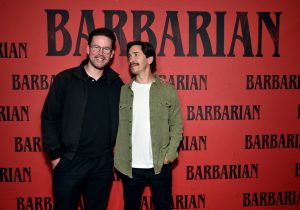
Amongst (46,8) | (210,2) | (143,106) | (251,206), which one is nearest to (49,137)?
(143,106)

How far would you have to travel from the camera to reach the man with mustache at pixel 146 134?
2.33m

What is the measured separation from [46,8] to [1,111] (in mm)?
1108

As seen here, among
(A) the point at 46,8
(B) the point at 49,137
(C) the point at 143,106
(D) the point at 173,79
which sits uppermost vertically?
(A) the point at 46,8

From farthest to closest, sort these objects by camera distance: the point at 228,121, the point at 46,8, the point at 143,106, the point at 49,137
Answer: the point at 228,121 < the point at 46,8 < the point at 143,106 < the point at 49,137

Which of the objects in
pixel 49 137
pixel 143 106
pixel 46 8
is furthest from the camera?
pixel 46 8

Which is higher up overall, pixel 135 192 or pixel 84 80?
pixel 84 80

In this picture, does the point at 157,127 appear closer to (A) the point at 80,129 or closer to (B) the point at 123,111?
(B) the point at 123,111

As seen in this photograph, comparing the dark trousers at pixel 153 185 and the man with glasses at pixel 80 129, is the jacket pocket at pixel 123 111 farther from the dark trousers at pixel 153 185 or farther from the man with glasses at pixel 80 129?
the dark trousers at pixel 153 185

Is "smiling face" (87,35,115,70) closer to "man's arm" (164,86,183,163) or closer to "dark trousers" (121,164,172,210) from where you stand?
"man's arm" (164,86,183,163)

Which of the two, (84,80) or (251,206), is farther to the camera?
(251,206)

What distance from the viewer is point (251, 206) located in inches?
117

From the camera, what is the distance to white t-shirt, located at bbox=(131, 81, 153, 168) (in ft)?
7.63

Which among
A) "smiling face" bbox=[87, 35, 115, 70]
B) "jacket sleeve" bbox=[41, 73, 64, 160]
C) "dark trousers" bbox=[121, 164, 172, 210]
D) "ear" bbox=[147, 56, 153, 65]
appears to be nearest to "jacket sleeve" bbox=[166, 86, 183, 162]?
"dark trousers" bbox=[121, 164, 172, 210]

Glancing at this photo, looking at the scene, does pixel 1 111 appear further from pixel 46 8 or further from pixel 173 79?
pixel 173 79
